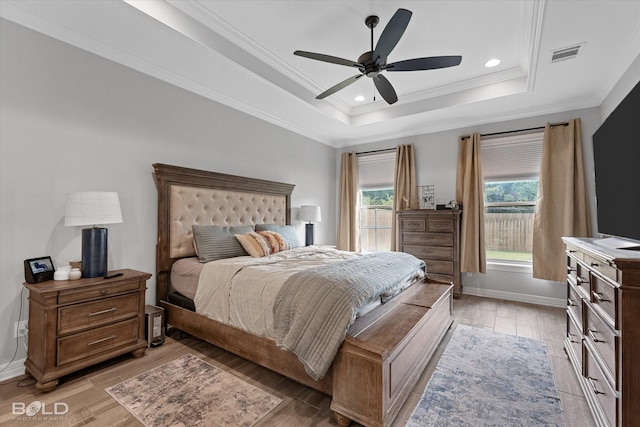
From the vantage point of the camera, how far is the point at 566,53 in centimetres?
276

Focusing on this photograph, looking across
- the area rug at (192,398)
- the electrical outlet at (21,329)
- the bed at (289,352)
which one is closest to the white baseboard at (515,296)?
the bed at (289,352)

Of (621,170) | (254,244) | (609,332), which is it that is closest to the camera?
(609,332)

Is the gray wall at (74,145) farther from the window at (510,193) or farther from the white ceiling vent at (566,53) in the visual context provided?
the window at (510,193)

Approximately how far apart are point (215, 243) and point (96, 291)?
1.09 m

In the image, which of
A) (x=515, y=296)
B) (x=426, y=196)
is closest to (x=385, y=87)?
(x=426, y=196)

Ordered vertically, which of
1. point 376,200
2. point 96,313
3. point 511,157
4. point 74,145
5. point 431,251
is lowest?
point 96,313

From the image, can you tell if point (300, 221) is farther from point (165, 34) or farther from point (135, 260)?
point (165, 34)

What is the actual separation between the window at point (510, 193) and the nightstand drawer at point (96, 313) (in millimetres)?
4713

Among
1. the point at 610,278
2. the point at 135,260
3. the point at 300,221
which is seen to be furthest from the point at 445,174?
the point at 135,260

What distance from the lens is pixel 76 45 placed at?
2.49 m

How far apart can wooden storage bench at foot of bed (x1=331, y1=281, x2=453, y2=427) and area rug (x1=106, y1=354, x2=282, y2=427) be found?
53cm

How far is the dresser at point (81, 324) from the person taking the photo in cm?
198

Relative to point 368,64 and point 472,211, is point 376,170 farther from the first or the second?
point 368,64

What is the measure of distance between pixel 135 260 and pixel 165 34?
2116mm
